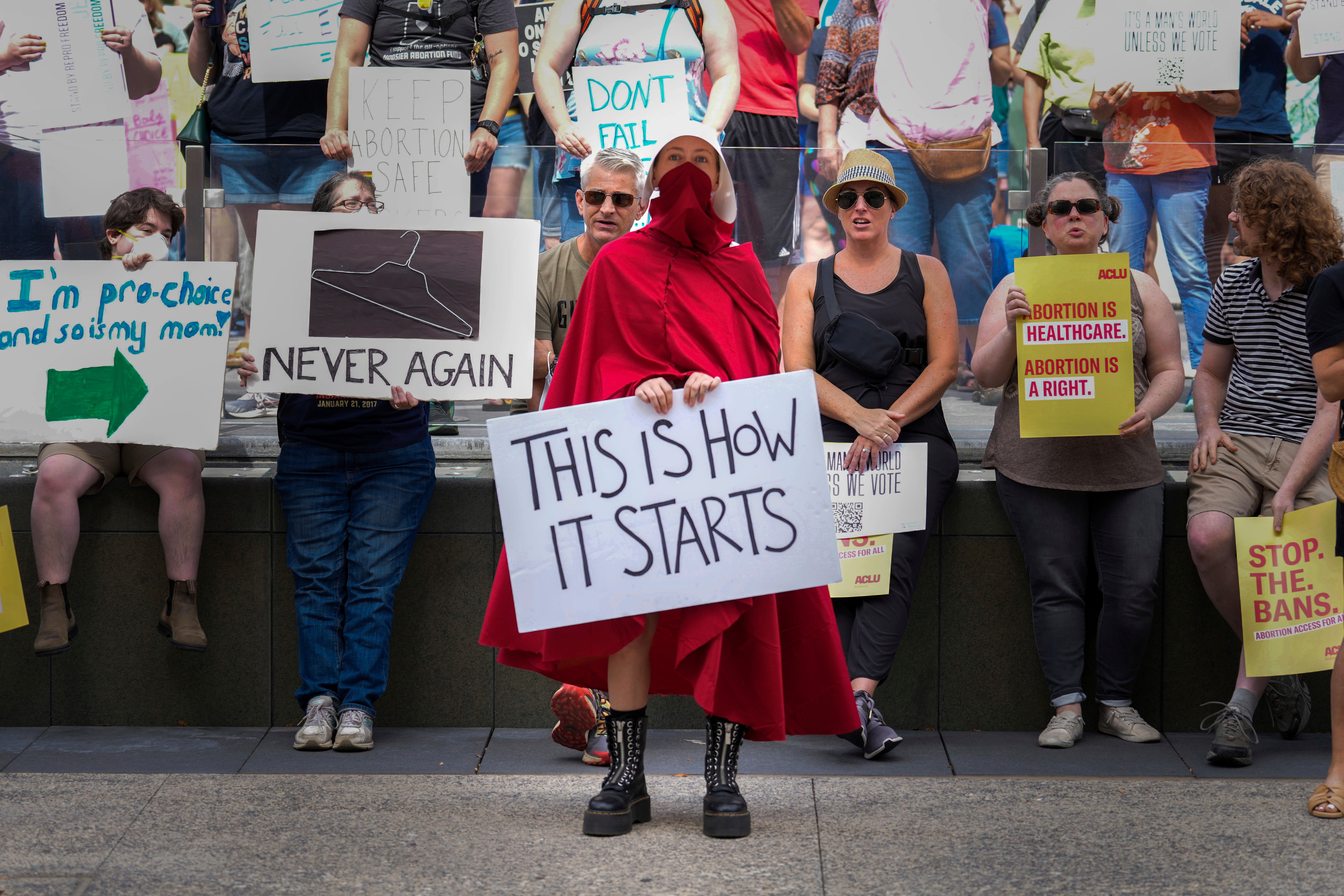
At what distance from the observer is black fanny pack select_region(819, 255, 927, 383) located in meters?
4.81

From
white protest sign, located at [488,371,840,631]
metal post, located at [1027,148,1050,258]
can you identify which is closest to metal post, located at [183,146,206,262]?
white protest sign, located at [488,371,840,631]

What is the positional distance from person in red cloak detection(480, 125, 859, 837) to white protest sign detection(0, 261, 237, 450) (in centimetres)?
161

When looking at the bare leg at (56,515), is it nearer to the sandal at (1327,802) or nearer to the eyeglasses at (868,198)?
the eyeglasses at (868,198)

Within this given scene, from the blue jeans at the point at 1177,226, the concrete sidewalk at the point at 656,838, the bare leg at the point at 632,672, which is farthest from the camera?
the blue jeans at the point at 1177,226

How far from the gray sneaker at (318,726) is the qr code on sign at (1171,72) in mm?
4638

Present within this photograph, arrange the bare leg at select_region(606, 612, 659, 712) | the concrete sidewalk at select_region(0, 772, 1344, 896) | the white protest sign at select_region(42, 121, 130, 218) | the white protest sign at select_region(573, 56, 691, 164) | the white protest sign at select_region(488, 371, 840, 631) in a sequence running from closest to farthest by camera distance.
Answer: the concrete sidewalk at select_region(0, 772, 1344, 896) → the white protest sign at select_region(488, 371, 840, 631) → the bare leg at select_region(606, 612, 659, 712) → the white protest sign at select_region(42, 121, 130, 218) → the white protest sign at select_region(573, 56, 691, 164)

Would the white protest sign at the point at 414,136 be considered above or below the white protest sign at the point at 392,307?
above

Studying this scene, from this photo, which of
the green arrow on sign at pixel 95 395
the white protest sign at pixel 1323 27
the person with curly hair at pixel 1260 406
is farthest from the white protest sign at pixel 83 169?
the white protest sign at pixel 1323 27

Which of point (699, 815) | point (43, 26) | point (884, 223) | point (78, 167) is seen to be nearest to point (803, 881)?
point (699, 815)

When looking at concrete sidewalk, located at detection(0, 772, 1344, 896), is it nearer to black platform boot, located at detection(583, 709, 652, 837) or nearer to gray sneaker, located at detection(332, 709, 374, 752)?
black platform boot, located at detection(583, 709, 652, 837)

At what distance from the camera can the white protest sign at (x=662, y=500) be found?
3.86m

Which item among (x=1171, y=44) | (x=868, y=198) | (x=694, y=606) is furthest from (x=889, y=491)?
(x=1171, y=44)

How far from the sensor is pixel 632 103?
5805mm

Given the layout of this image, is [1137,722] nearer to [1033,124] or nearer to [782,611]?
[782,611]
